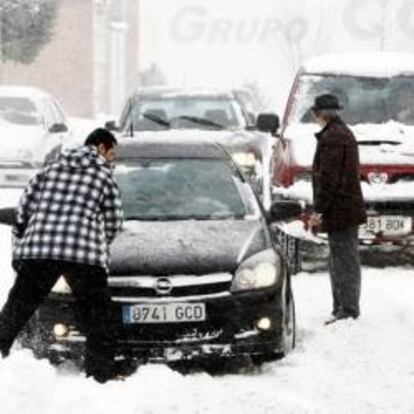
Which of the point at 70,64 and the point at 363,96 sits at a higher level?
the point at 363,96

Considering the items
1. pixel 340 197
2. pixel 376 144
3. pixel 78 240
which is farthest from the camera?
pixel 376 144

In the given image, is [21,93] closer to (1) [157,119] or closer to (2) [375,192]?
(1) [157,119]

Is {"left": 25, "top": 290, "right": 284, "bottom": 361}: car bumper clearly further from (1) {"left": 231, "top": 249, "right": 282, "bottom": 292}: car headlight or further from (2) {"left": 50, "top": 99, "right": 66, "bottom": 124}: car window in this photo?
(2) {"left": 50, "top": 99, "right": 66, "bottom": 124}: car window

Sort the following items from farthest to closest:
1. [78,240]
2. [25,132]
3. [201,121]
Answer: [25,132] → [201,121] → [78,240]

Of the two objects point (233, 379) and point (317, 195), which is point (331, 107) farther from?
point (233, 379)

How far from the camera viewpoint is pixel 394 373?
6.75 m

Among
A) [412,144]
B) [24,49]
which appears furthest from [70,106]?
[412,144]

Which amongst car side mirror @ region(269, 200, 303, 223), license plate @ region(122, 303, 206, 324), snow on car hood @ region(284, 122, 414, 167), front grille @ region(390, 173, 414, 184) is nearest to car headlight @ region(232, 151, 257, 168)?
snow on car hood @ region(284, 122, 414, 167)

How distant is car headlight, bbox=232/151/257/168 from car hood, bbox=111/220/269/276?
18.0ft

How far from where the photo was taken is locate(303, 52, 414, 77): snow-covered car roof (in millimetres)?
11188

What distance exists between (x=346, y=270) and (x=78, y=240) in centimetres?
262

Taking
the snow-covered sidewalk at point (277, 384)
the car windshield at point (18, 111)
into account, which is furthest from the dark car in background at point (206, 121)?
the snow-covered sidewalk at point (277, 384)

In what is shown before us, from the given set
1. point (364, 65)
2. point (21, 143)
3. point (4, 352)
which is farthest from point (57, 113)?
point (4, 352)

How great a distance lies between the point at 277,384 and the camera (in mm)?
6520
